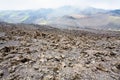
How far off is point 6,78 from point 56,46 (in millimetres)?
7135

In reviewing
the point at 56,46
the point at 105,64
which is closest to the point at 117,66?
the point at 105,64

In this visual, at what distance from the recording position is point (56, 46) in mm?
18328

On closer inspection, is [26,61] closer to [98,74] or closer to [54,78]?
[54,78]

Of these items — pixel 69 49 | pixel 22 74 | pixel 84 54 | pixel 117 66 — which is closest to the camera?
pixel 22 74

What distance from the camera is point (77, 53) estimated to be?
16766 millimetres

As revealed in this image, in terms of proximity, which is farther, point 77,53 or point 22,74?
point 77,53

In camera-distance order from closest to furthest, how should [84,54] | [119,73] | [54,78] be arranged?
1. [54,78]
2. [119,73]
3. [84,54]

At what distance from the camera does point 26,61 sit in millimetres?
14188

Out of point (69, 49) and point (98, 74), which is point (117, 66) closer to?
point (98, 74)

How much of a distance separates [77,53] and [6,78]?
6.52m

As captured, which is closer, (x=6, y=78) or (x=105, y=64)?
(x=6, y=78)

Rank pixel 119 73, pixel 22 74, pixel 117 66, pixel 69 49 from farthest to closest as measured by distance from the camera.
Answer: pixel 69 49, pixel 117 66, pixel 119 73, pixel 22 74

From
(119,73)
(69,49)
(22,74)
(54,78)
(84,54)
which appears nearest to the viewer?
(54,78)

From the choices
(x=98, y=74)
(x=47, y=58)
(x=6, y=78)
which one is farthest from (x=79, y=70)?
(x=6, y=78)
